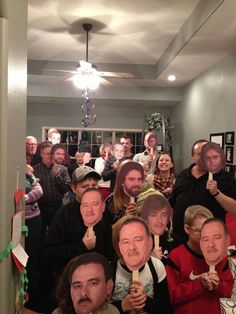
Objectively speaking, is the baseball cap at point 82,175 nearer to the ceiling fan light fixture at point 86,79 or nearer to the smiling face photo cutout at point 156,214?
the smiling face photo cutout at point 156,214

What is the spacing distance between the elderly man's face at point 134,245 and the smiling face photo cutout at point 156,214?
21 centimetres

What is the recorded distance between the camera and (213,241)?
1.22m

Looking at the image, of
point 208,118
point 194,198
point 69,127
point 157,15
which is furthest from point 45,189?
point 69,127

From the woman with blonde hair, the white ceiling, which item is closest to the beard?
the woman with blonde hair

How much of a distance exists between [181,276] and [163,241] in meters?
0.19

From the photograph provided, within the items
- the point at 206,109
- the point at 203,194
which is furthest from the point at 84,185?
the point at 206,109

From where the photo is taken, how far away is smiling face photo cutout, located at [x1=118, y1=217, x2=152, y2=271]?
1097mm

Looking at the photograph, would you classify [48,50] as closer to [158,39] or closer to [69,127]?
[158,39]

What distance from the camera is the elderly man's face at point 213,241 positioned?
47.8 inches

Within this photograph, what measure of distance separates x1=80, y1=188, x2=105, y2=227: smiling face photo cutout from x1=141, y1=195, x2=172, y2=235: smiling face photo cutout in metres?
0.20

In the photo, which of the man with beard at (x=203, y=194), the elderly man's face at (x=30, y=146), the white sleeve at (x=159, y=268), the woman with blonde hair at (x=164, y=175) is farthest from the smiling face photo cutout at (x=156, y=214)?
the elderly man's face at (x=30, y=146)

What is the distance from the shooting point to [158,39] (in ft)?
12.9

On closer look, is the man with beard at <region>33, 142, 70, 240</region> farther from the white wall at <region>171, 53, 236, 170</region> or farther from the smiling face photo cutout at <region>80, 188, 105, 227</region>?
the white wall at <region>171, 53, 236, 170</region>

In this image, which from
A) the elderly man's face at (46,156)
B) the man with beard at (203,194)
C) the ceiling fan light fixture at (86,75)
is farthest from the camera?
the ceiling fan light fixture at (86,75)
